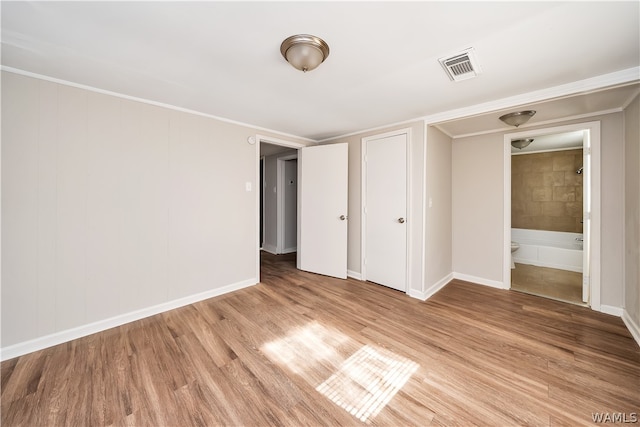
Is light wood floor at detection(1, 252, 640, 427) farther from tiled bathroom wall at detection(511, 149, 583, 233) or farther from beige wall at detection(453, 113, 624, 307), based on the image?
tiled bathroom wall at detection(511, 149, 583, 233)

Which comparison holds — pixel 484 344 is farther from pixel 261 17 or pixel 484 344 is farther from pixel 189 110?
pixel 189 110

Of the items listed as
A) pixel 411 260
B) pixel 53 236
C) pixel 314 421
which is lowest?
pixel 314 421

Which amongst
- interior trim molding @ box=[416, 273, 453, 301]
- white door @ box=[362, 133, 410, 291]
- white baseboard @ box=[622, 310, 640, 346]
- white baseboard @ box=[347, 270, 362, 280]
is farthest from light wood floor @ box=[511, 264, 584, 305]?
white baseboard @ box=[347, 270, 362, 280]

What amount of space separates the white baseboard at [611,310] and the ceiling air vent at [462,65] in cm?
289

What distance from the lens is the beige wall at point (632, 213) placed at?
2.15 m

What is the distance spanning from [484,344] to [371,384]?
1148 millimetres

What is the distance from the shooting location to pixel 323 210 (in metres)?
3.84

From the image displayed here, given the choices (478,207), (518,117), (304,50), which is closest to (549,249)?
(478,207)

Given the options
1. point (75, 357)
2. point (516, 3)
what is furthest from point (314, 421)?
point (516, 3)

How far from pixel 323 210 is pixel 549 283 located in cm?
348

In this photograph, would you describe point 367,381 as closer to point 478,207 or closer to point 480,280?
point 480,280

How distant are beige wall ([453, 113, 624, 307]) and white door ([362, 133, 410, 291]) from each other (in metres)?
1.17

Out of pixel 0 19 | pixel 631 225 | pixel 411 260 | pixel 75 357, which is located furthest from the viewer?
pixel 411 260

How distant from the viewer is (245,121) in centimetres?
314
